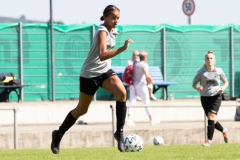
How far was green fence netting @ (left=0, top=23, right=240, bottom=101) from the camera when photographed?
2761 cm

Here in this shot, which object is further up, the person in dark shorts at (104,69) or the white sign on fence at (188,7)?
the white sign on fence at (188,7)

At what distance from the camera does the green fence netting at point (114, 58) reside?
90.6 ft

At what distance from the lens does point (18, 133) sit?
19.0 meters

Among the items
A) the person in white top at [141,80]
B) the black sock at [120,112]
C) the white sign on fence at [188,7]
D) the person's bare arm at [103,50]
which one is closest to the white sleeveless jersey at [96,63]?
the person's bare arm at [103,50]

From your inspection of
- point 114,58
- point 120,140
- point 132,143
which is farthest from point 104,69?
point 114,58

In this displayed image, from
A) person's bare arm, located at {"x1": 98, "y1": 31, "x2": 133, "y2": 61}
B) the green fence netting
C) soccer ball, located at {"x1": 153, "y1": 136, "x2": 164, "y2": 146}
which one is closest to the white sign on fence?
the green fence netting

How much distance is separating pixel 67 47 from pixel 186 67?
4.08 m

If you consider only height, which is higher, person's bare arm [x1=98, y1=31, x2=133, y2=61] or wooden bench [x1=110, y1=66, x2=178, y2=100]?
person's bare arm [x1=98, y1=31, x2=133, y2=61]

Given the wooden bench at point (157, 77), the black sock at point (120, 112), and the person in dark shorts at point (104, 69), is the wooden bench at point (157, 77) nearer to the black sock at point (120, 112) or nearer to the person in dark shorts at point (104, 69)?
the black sock at point (120, 112)

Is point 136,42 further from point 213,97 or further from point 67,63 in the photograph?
point 213,97

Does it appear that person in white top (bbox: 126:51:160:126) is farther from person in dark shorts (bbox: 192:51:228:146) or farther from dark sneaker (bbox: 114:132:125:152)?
dark sneaker (bbox: 114:132:125:152)

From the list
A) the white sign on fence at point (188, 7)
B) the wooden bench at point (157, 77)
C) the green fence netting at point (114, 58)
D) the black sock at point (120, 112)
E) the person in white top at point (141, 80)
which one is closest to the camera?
the black sock at point (120, 112)

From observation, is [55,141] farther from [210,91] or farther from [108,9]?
[210,91]

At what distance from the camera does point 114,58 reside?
2866 cm
